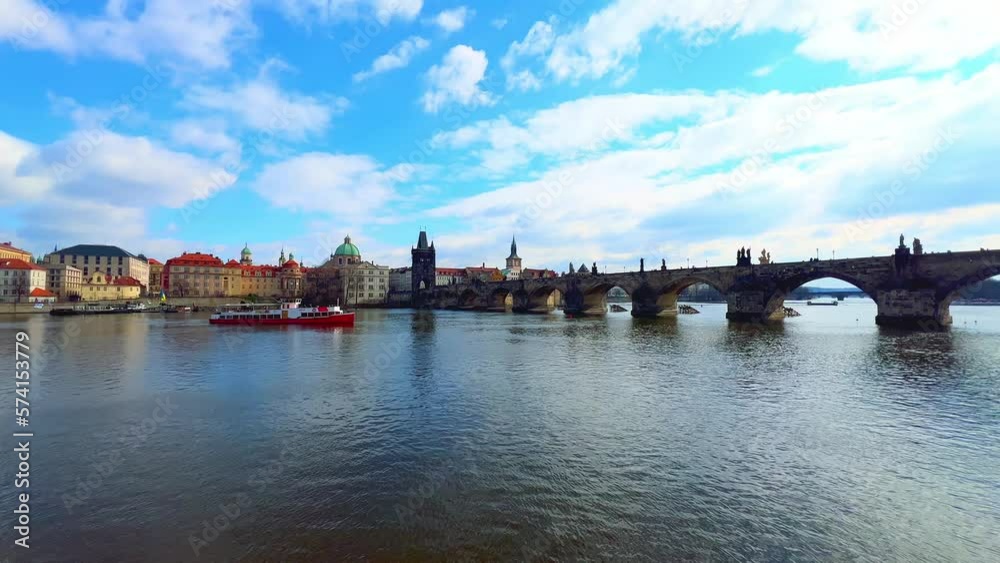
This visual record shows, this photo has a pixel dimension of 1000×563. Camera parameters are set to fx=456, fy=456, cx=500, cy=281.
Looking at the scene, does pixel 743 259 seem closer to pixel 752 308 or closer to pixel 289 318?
pixel 752 308

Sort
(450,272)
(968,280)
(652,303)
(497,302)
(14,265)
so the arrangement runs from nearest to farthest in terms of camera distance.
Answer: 1. (968,280)
2. (652,303)
3. (14,265)
4. (497,302)
5. (450,272)

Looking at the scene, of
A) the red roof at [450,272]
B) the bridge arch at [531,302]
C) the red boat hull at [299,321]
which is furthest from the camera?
the red roof at [450,272]

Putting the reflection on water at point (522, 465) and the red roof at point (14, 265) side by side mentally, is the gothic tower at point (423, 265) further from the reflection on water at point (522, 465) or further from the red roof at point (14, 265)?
the reflection on water at point (522, 465)

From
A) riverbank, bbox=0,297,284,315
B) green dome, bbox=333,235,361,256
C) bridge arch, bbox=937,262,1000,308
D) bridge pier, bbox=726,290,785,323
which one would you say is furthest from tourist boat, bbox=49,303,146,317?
bridge arch, bbox=937,262,1000,308

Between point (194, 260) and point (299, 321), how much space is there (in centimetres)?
10440

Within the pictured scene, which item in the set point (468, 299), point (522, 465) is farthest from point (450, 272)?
point (522, 465)

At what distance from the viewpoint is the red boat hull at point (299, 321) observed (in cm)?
6062

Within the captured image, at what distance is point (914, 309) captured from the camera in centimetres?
4425

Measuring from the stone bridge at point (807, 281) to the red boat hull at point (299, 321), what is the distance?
4448 centimetres

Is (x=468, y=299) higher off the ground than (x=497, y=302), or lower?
higher

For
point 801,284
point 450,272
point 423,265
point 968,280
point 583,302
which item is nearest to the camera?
point 968,280

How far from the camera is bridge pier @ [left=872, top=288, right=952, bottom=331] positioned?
43.4 meters

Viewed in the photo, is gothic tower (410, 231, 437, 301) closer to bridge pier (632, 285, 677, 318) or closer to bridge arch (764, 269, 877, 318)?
bridge pier (632, 285, 677, 318)

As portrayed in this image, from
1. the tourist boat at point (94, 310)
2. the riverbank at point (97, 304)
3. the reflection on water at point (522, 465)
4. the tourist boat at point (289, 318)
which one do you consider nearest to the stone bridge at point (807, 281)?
the reflection on water at point (522, 465)
